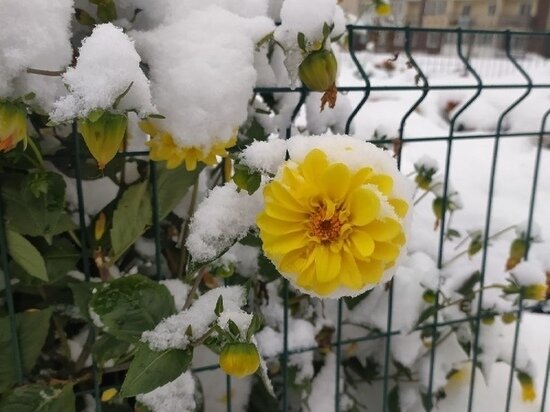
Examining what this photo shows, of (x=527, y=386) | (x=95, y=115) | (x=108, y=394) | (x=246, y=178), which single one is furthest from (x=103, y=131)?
(x=527, y=386)

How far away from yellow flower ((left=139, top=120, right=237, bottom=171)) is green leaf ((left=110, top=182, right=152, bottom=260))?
0.10 m

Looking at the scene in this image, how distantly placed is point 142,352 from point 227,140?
0.31 metres

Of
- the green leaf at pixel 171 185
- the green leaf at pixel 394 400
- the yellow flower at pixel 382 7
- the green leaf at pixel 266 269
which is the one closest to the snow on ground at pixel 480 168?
the green leaf at pixel 394 400

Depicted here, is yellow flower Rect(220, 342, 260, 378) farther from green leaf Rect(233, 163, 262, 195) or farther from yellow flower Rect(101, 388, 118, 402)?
yellow flower Rect(101, 388, 118, 402)

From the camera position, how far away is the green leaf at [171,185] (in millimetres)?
966

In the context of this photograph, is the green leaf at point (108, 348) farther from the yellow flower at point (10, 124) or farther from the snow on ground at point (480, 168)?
the snow on ground at point (480, 168)

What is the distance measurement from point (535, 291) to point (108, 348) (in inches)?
35.8

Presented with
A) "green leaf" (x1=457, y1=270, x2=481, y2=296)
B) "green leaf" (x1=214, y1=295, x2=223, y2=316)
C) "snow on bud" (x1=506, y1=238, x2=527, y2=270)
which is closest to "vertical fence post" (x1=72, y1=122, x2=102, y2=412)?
"green leaf" (x1=214, y1=295, x2=223, y2=316)

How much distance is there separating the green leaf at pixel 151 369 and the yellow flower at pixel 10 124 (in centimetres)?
30

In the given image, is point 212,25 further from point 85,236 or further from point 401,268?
point 401,268

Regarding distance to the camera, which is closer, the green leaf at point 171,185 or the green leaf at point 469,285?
the green leaf at point 171,185

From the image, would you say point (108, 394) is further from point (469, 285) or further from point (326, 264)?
point (469, 285)

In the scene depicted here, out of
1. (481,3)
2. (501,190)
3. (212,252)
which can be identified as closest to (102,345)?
(212,252)

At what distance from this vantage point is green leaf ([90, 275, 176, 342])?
0.83 metres
